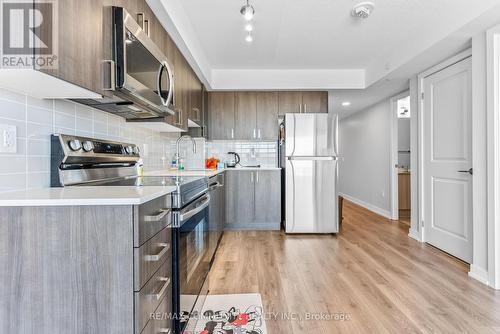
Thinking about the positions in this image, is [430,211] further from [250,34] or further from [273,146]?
[250,34]

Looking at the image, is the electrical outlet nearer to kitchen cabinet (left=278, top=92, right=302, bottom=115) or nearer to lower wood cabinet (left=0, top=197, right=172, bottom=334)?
lower wood cabinet (left=0, top=197, right=172, bottom=334)

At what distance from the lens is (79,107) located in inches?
65.1

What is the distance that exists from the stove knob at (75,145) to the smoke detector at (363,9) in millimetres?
2397

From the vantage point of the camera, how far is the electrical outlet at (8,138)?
45.2 inches


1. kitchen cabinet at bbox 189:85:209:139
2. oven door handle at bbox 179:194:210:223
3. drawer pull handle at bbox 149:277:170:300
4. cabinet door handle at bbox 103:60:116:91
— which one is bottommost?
drawer pull handle at bbox 149:277:170:300

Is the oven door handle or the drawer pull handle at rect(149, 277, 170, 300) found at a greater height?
the oven door handle

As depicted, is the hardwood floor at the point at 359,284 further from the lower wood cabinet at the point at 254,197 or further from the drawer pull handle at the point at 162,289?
the drawer pull handle at the point at 162,289

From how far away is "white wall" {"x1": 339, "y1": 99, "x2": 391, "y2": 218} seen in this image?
4.94 metres

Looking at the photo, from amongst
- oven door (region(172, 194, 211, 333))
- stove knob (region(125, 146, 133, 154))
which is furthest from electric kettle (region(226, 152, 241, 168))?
oven door (region(172, 194, 211, 333))

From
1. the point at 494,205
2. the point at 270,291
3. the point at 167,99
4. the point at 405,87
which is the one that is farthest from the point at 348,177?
the point at 167,99

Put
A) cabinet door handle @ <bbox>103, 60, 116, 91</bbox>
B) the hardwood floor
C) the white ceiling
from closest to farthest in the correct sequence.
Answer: cabinet door handle @ <bbox>103, 60, 116, 91</bbox>, the hardwood floor, the white ceiling

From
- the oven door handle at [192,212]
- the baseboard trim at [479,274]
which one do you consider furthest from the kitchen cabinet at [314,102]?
the oven door handle at [192,212]

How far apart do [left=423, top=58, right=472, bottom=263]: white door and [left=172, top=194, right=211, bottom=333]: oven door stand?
8.23 ft

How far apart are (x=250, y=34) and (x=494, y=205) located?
2660mm
